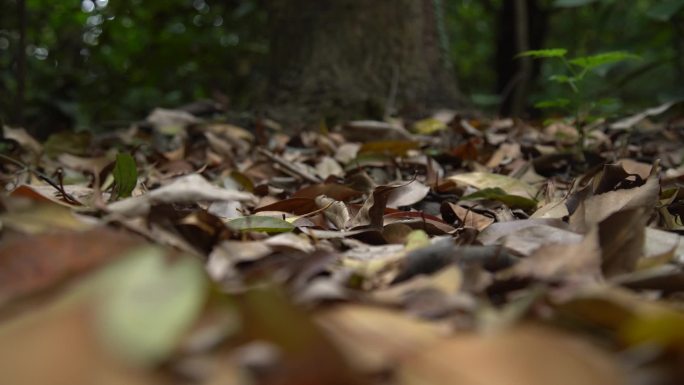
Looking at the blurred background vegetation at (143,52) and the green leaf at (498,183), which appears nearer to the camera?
the green leaf at (498,183)

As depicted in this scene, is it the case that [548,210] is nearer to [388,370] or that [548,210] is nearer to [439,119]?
[388,370]

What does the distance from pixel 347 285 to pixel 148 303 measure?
0.27 metres

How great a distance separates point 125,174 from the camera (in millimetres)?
1195

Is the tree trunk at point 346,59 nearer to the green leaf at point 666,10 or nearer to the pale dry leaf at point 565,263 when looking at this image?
the green leaf at point 666,10

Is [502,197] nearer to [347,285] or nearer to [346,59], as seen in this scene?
[347,285]

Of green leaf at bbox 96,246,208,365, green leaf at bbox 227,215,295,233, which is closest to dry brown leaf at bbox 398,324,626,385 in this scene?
green leaf at bbox 96,246,208,365

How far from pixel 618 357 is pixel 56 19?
3.73 m

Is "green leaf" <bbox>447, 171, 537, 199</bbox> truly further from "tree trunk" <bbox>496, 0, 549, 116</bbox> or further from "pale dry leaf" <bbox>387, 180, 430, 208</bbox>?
"tree trunk" <bbox>496, 0, 549, 116</bbox>

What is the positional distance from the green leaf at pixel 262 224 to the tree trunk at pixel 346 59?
4.70 feet

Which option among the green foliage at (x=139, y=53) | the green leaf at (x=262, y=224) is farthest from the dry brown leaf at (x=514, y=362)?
the green foliage at (x=139, y=53)

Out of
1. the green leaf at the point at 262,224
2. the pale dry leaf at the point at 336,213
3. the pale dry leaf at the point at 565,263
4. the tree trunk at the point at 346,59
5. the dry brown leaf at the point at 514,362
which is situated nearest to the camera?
the dry brown leaf at the point at 514,362

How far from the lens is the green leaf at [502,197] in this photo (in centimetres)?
130

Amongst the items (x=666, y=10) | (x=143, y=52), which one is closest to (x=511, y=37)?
(x=143, y=52)

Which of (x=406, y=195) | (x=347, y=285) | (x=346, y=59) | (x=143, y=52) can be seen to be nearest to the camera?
(x=347, y=285)
